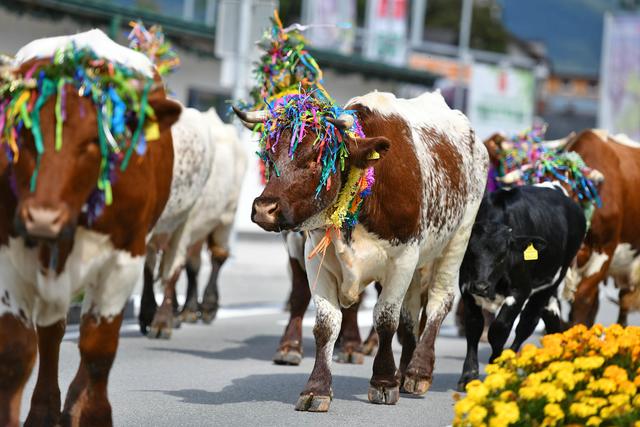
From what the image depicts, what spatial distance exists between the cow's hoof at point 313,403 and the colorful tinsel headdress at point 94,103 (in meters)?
2.94

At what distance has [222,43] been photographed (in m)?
19.2

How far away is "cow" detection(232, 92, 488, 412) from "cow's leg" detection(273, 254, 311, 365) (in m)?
1.24

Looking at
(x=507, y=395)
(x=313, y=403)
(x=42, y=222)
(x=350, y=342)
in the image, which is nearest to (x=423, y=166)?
(x=313, y=403)

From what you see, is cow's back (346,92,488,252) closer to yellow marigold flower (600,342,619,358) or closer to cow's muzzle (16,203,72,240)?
yellow marigold flower (600,342,619,358)

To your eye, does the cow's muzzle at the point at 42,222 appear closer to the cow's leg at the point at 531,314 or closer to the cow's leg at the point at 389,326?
the cow's leg at the point at 389,326

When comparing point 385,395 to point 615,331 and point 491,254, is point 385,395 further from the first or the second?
point 615,331

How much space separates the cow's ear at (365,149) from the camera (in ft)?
27.4

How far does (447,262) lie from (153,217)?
142 inches

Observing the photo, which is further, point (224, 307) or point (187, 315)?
point (224, 307)

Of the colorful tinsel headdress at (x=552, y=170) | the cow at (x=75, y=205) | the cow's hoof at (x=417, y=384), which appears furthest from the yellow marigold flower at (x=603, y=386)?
the colorful tinsel headdress at (x=552, y=170)

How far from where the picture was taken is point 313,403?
8414mm

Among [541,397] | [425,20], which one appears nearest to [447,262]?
[541,397]

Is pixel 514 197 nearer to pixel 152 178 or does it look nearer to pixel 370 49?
pixel 152 178

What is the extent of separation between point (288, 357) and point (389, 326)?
2.03 meters
